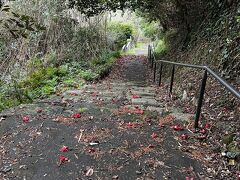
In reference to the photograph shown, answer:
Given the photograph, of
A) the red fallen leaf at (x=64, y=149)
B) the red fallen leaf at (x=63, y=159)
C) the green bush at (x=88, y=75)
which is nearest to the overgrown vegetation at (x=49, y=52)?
the green bush at (x=88, y=75)

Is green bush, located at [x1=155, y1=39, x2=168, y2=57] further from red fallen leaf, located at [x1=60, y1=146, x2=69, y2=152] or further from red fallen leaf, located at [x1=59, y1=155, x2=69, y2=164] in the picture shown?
red fallen leaf, located at [x1=59, y1=155, x2=69, y2=164]

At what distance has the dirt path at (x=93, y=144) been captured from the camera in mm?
2951

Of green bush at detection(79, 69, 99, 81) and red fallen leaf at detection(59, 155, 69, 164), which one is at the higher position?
red fallen leaf at detection(59, 155, 69, 164)

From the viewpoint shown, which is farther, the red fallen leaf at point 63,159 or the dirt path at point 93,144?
the red fallen leaf at point 63,159

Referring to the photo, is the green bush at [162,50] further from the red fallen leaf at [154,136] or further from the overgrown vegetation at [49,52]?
the red fallen leaf at [154,136]

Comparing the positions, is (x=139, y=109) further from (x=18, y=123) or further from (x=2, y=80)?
(x=2, y=80)

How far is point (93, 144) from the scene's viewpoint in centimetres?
354

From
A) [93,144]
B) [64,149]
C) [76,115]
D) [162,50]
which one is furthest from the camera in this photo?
[162,50]

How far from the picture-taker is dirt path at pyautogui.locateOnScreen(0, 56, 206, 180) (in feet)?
9.68

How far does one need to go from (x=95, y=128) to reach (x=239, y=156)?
1.77 metres

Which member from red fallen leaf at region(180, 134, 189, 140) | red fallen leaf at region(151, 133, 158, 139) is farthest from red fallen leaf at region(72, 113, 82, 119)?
red fallen leaf at region(180, 134, 189, 140)

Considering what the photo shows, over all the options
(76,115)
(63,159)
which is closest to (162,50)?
(76,115)

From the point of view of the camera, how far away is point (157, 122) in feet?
14.1

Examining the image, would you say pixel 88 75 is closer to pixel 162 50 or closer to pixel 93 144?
pixel 93 144
